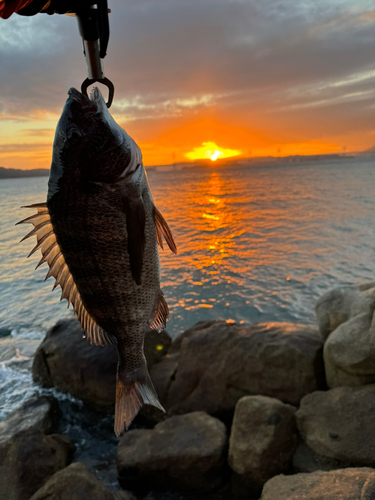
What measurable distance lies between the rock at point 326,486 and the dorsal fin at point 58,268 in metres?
3.12

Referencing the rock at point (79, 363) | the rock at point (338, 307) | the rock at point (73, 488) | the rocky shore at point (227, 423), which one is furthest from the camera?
the rock at point (79, 363)

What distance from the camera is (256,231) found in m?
26.2

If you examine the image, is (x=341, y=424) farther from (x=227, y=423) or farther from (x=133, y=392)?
(x=133, y=392)

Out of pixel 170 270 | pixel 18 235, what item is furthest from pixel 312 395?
pixel 18 235

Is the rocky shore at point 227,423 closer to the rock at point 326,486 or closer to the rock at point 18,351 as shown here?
the rock at point 326,486

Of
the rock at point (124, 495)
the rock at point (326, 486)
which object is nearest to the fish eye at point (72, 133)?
the rock at point (326, 486)

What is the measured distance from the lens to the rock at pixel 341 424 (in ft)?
17.1

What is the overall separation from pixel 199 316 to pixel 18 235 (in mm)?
23891

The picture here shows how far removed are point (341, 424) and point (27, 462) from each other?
5222 mm

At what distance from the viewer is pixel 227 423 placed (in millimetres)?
6980

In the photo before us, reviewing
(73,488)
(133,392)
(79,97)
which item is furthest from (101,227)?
(73,488)

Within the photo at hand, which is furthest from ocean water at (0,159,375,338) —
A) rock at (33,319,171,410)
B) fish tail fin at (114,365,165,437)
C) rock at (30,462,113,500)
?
fish tail fin at (114,365,165,437)

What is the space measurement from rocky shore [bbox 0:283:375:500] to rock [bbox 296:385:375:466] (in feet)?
0.05

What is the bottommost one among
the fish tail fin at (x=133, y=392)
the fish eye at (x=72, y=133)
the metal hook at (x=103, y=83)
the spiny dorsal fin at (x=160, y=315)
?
the fish tail fin at (x=133, y=392)
